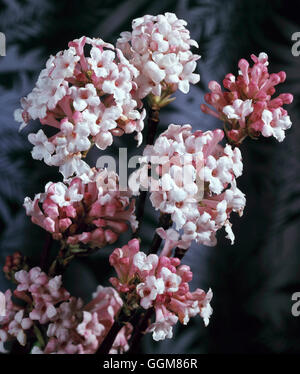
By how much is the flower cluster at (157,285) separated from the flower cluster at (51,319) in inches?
4.7

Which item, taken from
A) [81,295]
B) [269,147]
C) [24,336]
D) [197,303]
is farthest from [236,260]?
[24,336]

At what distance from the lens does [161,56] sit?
729mm

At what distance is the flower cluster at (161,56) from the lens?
0.73 metres

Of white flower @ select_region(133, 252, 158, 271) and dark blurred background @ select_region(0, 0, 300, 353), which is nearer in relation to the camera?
white flower @ select_region(133, 252, 158, 271)

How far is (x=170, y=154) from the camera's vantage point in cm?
70

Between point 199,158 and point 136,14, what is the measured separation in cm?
70

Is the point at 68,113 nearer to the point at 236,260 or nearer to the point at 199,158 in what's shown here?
the point at 199,158

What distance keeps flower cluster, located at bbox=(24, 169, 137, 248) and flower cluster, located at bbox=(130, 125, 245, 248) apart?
0.06 meters

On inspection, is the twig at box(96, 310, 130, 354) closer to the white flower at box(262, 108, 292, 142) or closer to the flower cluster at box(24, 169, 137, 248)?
the flower cluster at box(24, 169, 137, 248)

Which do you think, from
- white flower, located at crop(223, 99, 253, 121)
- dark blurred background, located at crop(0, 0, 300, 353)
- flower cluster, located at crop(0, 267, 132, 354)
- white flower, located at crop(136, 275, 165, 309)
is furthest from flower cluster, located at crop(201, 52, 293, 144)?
dark blurred background, located at crop(0, 0, 300, 353)

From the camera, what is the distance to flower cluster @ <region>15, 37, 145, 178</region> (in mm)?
679

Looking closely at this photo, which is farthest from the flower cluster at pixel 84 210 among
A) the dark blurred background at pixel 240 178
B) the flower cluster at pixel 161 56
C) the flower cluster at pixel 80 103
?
the dark blurred background at pixel 240 178

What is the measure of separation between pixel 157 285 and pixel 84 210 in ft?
0.57

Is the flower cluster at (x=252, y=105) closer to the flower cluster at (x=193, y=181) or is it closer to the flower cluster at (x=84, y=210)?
the flower cluster at (x=193, y=181)
